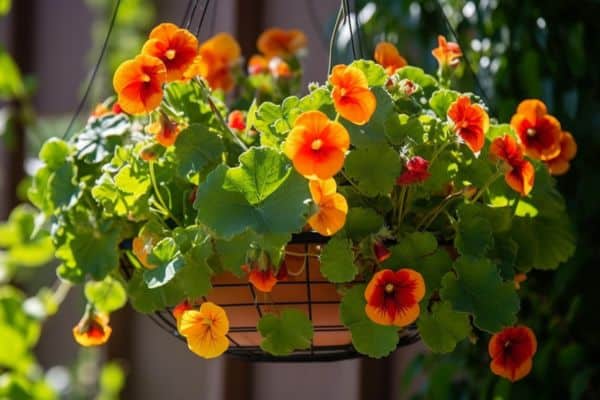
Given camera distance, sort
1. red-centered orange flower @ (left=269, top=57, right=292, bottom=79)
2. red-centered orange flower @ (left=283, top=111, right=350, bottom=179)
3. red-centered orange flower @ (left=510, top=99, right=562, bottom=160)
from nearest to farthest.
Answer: red-centered orange flower @ (left=283, top=111, right=350, bottom=179)
red-centered orange flower @ (left=510, top=99, right=562, bottom=160)
red-centered orange flower @ (left=269, top=57, right=292, bottom=79)

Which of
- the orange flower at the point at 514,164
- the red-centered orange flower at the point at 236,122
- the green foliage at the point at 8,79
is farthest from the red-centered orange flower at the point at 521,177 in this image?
the green foliage at the point at 8,79

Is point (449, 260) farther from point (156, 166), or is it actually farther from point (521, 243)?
point (156, 166)

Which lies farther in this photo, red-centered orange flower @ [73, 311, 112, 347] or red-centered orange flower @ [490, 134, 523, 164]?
red-centered orange flower @ [73, 311, 112, 347]

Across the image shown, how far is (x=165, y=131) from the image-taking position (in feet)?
3.33

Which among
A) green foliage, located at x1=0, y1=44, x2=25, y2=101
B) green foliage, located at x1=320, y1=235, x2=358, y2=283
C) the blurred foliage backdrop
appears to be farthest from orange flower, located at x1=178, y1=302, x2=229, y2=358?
green foliage, located at x1=0, y1=44, x2=25, y2=101

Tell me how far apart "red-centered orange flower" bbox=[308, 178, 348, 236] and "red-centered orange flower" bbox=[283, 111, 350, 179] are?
27 mm

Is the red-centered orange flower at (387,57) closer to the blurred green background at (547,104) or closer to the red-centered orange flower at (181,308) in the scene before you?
the blurred green background at (547,104)

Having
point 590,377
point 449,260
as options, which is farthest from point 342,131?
point 590,377

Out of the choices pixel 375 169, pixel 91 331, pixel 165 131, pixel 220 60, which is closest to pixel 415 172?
pixel 375 169

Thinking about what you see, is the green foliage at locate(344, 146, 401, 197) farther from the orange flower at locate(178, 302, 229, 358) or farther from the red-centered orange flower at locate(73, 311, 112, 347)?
the red-centered orange flower at locate(73, 311, 112, 347)

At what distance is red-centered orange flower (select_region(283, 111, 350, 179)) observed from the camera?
86cm

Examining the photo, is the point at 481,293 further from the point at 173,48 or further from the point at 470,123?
the point at 173,48

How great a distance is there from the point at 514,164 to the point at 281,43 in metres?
0.56

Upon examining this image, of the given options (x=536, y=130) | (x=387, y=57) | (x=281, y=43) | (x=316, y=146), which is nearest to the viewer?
(x=316, y=146)
